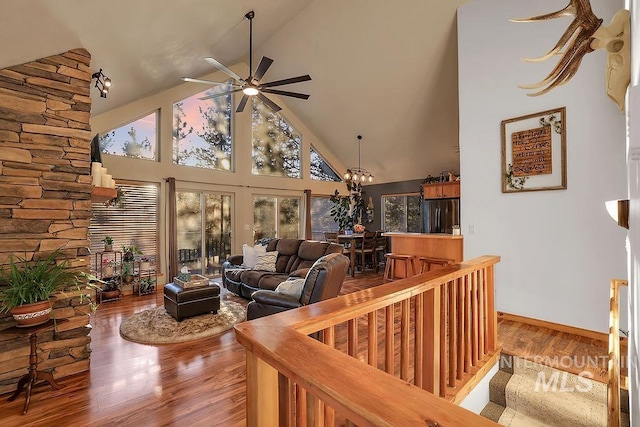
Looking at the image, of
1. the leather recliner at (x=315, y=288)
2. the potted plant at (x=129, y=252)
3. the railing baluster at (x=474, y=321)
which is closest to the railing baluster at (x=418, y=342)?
the railing baluster at (x=474, y=321)

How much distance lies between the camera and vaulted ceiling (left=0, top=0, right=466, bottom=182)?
261 centimetres

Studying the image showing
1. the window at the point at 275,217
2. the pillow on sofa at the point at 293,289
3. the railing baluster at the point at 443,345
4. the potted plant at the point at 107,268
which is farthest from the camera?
the window at the point at 275,217

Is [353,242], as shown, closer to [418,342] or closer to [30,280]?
[418,342]

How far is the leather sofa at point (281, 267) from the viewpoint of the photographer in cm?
469

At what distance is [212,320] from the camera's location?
402 cm

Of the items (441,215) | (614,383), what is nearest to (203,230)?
(441,215)

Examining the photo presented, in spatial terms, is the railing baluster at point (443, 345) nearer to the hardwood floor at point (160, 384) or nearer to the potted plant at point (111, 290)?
the hardwood floor at point (160, 384)

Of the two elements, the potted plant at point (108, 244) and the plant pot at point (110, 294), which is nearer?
the plant pot at point (110, 294)

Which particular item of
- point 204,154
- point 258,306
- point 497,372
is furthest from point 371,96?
point 497,372

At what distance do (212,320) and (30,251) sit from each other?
2.10 meters

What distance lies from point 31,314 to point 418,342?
9.43 ft

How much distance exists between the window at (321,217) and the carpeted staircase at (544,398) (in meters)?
6.99

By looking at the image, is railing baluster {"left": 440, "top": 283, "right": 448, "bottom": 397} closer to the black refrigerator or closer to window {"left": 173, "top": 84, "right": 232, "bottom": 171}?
the black refrigerator

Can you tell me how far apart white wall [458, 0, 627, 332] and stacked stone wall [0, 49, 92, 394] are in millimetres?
4363
